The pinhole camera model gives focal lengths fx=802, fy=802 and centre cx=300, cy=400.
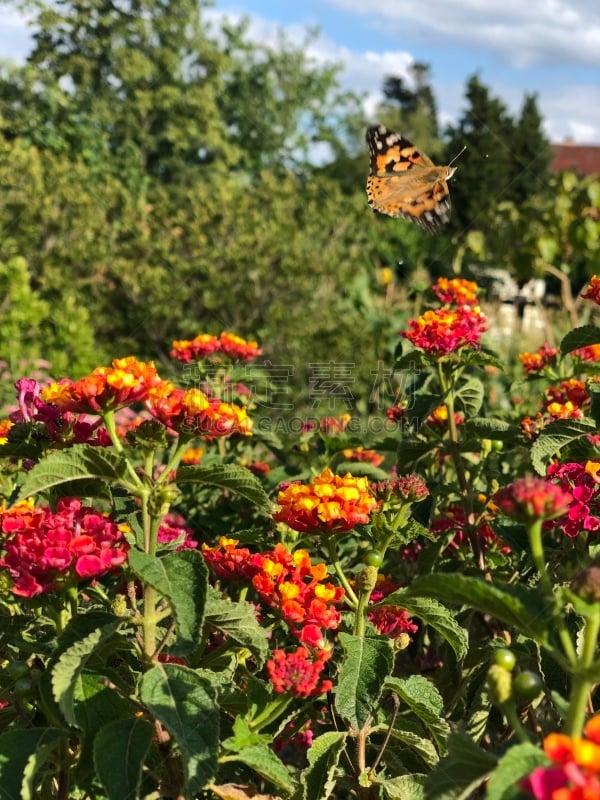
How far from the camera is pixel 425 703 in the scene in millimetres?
1373

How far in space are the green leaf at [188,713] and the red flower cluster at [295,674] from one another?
0.09 meters

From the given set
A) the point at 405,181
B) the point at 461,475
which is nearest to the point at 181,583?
the point at 461,475

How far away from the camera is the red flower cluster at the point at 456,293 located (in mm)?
2489

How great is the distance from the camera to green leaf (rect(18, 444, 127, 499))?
115 centimetres

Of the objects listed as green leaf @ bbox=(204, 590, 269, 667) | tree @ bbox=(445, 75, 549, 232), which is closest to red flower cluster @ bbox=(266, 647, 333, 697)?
green leaf @ bbox=(204, 590, 269, 667)

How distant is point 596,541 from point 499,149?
63.6ft

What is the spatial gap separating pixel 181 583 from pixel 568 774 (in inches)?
24.5

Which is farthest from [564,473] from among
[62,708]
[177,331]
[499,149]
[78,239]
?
[499,149]

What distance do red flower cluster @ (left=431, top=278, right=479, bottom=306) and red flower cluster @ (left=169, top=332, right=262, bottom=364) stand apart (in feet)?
2.14

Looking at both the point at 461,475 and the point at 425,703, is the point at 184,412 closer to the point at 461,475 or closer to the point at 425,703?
the point at 425,703

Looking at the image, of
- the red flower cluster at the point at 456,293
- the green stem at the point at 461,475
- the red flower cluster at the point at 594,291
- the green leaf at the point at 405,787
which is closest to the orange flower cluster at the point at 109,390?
the green leaf at the point at 405,787

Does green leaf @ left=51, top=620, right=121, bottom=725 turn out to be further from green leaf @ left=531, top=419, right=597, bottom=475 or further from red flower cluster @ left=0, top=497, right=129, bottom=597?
green leaf @ left=531, top=419, right=597, bottom=475

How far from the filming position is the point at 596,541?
1.59 meters

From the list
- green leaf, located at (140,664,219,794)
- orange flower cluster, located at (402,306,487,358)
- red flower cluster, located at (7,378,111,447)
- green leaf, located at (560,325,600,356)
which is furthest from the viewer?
orange flower cluster, located at (402,306,487,358)
